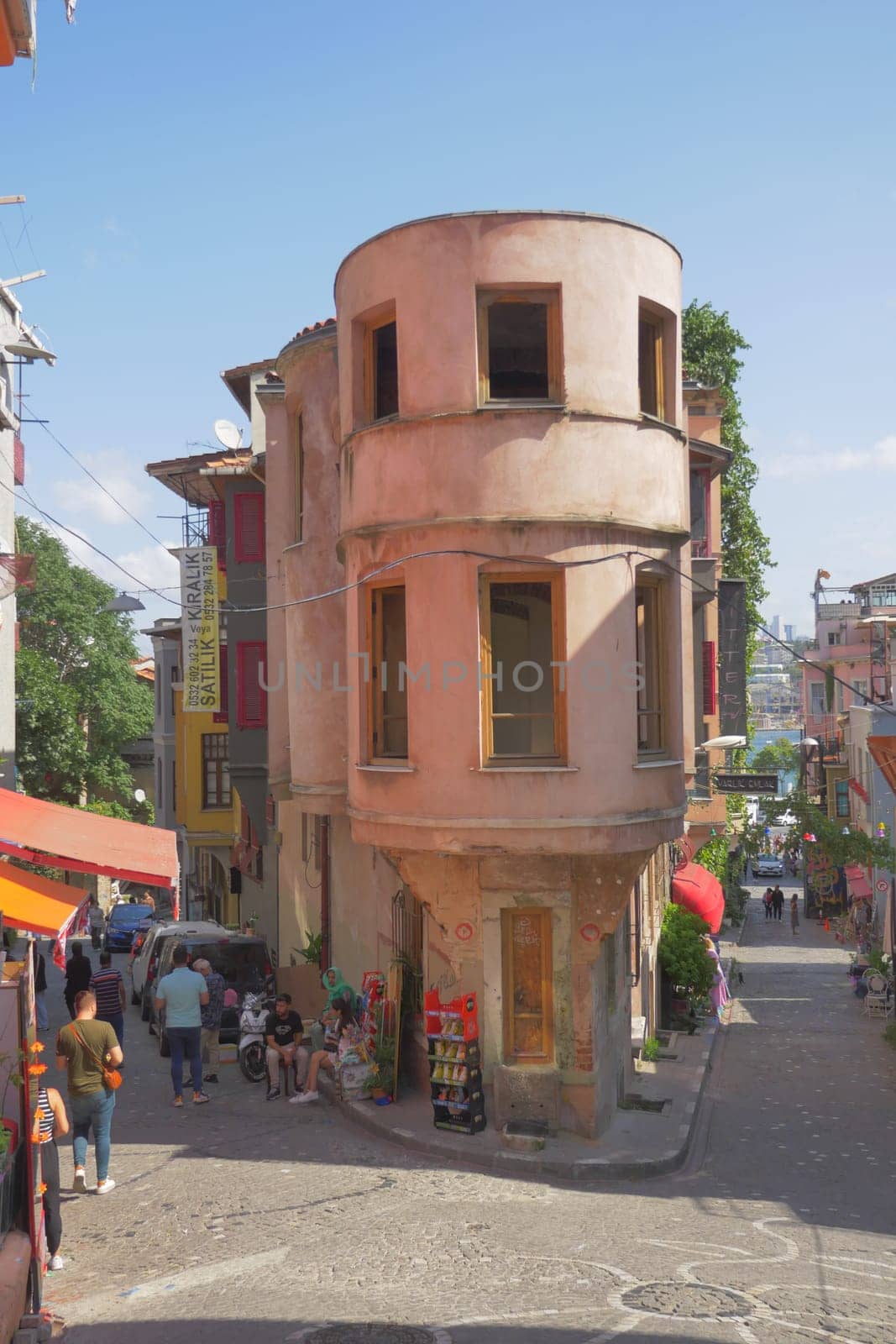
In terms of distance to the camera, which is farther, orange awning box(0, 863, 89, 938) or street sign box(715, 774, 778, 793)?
street sign box(715, 774, 778, 793)

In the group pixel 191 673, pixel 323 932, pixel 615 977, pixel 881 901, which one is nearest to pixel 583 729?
pixel 615 977

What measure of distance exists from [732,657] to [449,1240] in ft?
60.8

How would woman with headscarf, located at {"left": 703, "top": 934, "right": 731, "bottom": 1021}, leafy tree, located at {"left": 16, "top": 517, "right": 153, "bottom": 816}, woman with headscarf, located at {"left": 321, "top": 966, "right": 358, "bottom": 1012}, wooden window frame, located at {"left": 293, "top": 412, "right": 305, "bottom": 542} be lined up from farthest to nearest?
leafy tree, located at {"left": 16, "top": 517, "right": 153, "bottom": 816} → woman with headscarf, located at {"left": 703, "top": 934, "right": 731, "bottom": 1021} → wooden window frame, located at {"left": 293, "top": 412, "right": 305, "bottom": 542} → woman with headscarf, located at {"left": 321, "top": 966, "right": 358, "bottom": 1012}

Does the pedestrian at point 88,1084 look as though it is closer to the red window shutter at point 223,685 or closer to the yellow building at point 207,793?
the red window shutter at point 223,685

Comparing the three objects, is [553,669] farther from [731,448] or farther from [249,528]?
[731,448]

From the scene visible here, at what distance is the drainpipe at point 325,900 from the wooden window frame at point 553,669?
8.09m

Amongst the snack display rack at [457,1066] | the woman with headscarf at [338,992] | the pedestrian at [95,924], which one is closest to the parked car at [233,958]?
the woman with headscarf at [338,992]

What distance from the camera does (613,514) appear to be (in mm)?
13562

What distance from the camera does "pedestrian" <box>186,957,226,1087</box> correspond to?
16.7m

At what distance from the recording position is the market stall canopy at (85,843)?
44.2ft

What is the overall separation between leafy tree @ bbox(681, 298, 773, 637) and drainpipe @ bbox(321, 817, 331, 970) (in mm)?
22005

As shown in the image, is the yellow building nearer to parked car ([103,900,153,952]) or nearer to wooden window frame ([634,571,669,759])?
parked car ([103,900,153,952])

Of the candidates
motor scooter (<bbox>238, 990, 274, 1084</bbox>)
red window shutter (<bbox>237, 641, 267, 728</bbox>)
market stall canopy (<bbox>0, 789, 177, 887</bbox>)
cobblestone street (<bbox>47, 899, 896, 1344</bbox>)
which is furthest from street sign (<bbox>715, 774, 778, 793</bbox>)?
market stall canopy (<bbox>0, 789, 177, 887</bbox>)

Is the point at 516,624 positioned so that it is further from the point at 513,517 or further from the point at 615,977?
the point at 615,977
